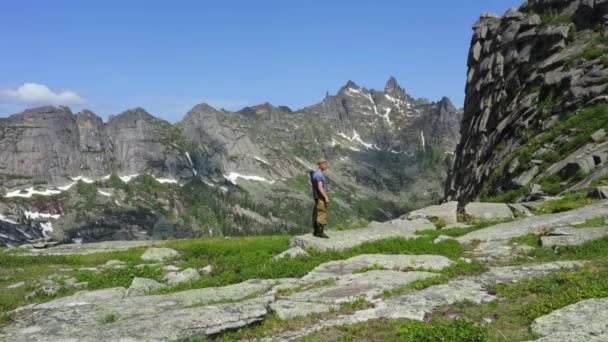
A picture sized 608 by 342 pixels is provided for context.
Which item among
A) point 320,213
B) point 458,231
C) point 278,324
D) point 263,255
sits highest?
point 320,213

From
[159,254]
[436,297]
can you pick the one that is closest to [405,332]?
[436,297]

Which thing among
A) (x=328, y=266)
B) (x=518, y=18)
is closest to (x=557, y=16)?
(x=518, y=18)

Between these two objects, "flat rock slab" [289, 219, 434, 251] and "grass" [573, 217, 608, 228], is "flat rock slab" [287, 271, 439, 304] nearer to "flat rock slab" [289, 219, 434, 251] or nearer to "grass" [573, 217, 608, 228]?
"flat rock slab" [289, 219, 434, 251]

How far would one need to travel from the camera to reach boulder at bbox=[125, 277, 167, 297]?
20.4 metres

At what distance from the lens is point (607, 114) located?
45.6 meters

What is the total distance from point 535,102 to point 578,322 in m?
55.0

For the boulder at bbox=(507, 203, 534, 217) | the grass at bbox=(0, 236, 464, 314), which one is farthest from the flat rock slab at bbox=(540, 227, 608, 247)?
the boulder at bbox=(507, 203, 534, 217)

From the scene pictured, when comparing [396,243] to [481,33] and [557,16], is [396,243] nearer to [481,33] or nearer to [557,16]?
[557,16]

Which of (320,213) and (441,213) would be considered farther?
(441,213)

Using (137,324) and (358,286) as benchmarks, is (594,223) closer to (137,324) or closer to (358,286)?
(358,286)

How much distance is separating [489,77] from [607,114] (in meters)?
37.8

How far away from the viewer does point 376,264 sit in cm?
2134

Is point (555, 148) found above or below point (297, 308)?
above

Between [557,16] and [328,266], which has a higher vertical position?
[557,16]
